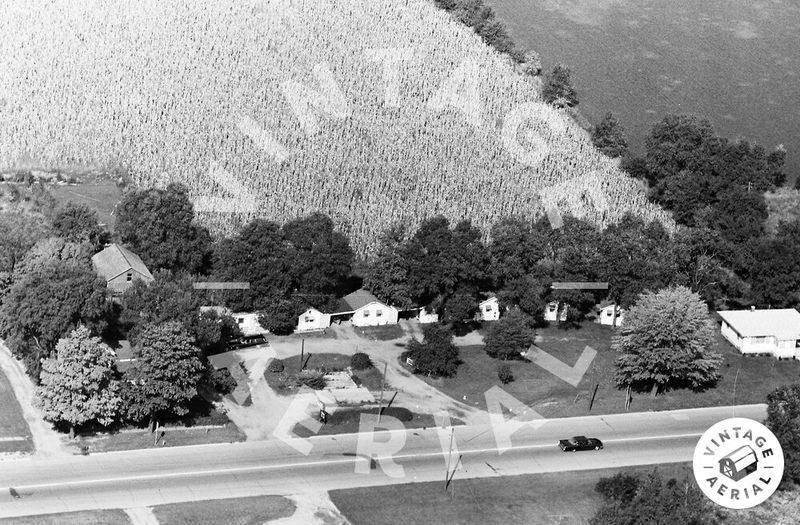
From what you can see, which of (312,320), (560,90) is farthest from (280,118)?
(312,320)

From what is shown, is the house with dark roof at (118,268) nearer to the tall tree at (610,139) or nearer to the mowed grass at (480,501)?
the mowed grass at (480,501)

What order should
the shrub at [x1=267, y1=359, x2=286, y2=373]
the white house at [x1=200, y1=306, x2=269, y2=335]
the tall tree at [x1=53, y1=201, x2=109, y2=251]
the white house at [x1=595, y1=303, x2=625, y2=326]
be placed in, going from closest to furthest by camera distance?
the shrub at [x1=267, y1=359, x2=286, y2=373] → the white house at [x1=200, y1=306, x2=269, y2=335] → the tall tree at [x1=53, y1=201, x2=109, y2=251] → the white house at [x1=595, y1=303, x2=625, y2=326]

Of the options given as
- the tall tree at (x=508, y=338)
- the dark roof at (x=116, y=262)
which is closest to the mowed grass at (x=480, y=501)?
the tall tree at (x=508, y=338)

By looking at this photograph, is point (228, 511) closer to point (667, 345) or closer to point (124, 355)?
point (124, 355)

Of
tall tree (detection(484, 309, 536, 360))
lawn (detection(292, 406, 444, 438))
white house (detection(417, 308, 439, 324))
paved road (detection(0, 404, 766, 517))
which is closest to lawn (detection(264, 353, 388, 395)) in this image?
lawn (detection(292, 406, 444, 438))

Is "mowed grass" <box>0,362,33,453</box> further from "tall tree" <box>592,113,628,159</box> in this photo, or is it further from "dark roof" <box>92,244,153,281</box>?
"tall tree" <box>592,113,628,159</box>

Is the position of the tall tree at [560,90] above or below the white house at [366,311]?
above
